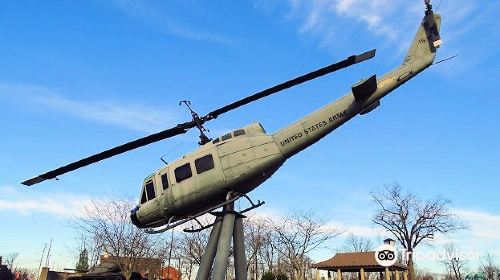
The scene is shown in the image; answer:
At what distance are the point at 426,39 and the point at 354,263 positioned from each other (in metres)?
31.3

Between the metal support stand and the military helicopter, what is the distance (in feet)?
1.88

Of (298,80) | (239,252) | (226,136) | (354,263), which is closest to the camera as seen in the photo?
(298,80)

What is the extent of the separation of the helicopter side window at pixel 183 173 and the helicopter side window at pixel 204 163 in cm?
30

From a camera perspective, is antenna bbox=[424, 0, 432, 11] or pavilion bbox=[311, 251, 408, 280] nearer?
antenna bbox=[424, 0, 432, 11]

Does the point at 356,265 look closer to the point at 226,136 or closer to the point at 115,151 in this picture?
the point at 226,136

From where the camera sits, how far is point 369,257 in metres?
41.5

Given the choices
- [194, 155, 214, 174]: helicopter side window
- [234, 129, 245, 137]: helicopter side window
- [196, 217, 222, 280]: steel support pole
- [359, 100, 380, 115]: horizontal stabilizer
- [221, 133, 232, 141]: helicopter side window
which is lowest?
[196, 217, 222, 280]: steel support pole

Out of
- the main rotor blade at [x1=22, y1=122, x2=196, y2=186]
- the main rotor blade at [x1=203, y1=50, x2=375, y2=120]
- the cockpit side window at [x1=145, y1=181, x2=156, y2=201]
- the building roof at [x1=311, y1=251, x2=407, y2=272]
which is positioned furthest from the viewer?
the building roof at [x1=311, y1=251, x2=407, y2=272]

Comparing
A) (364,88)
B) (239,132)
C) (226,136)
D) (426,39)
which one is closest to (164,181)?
(226,136)

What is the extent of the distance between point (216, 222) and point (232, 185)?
162 centimetres

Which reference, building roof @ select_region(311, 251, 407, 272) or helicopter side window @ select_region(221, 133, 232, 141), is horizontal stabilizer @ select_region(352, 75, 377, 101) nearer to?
helicopter side window @ select_region(221, 133, 232, 141)

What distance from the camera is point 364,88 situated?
1346 cm

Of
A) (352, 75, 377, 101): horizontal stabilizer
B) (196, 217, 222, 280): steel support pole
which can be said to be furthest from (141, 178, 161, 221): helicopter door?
(352, 75, 377, 101): horizontal stabilizer

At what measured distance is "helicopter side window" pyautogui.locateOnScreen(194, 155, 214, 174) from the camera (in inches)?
534
